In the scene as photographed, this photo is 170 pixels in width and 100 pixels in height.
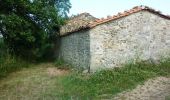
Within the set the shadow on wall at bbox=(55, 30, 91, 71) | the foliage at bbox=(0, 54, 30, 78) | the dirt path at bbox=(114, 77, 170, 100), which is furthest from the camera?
the foliage at bbox=(0, 54, 30, 78)

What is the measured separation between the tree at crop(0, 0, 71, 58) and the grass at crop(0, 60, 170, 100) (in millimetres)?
3418

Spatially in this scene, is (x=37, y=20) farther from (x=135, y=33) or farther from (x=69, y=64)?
(x=135, y=33)

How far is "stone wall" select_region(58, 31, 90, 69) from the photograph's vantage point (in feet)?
59.6

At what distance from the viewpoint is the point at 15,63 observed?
71.9 feet

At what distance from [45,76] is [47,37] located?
18.2 ft

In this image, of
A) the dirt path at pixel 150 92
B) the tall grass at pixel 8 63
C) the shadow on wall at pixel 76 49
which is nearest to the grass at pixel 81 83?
the dirt path at pixel 150 92

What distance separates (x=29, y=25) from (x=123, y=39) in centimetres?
654

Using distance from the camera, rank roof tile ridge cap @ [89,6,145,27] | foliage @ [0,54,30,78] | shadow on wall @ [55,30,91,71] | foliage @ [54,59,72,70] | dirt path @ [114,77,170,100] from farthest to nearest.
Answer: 1. foliage @ [54,59,72,70]
2. foliage @ [0,54,30,78]
3. shadow on wall @ [55,30,91,71]
4. roof tile ridge cap @ [89,6,145,27]
5. dirt path @ [114,77,170,100]

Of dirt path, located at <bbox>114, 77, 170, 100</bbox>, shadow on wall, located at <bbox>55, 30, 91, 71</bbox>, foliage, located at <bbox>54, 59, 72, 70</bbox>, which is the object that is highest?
shadow on wall, located at <bbox>55, 30, 91, 71</bbox>

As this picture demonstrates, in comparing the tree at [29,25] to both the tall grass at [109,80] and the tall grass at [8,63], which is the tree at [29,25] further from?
the tall grass at [109,80]

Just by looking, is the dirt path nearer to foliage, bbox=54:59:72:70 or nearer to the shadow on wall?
the shadow on wall

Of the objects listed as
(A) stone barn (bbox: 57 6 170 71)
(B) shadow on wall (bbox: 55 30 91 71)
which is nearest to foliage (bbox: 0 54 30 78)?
(B) shadow on wall (bbox: 55 30 91 71)

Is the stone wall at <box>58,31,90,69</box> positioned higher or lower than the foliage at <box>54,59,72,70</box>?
higher

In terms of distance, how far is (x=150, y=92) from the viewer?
14047mm
